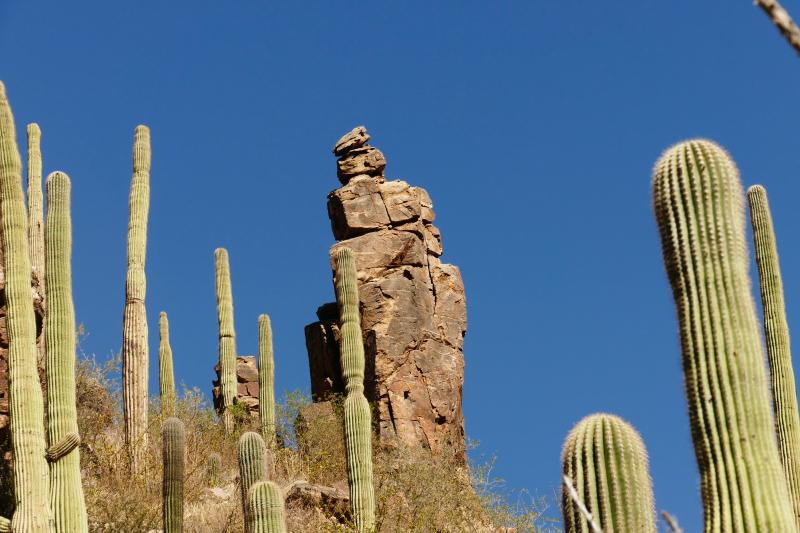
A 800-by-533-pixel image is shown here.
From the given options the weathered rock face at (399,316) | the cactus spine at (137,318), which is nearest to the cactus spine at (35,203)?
the cactus spine at (137,318)

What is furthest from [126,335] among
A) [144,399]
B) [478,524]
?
[478,524]

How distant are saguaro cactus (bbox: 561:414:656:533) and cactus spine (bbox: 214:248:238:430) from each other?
12.8m

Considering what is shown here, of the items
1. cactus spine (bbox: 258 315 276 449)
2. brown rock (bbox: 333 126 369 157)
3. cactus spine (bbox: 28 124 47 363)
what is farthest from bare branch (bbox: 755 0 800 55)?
brown rock (bbox: 333 126 369 157)

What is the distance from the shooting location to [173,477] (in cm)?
952

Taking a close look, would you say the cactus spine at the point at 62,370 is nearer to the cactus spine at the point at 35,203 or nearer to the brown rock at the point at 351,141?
the cactus spine at the point at 35,203

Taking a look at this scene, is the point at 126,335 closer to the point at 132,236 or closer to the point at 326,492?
the point at 132,236

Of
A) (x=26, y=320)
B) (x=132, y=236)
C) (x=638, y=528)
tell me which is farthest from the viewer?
(x=132, y=236)

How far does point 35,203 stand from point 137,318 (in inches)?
108

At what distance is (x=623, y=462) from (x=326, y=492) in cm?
865

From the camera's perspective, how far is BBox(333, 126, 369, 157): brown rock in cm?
2073

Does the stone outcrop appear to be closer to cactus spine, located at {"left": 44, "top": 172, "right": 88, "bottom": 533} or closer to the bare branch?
cactus spine, located at {"left": 44, "top": 172, "right": 88, "bottom": 533}

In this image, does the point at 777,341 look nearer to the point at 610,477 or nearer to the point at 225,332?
the point at 610,477

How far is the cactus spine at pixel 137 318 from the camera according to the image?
1211cm

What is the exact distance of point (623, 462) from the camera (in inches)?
181
